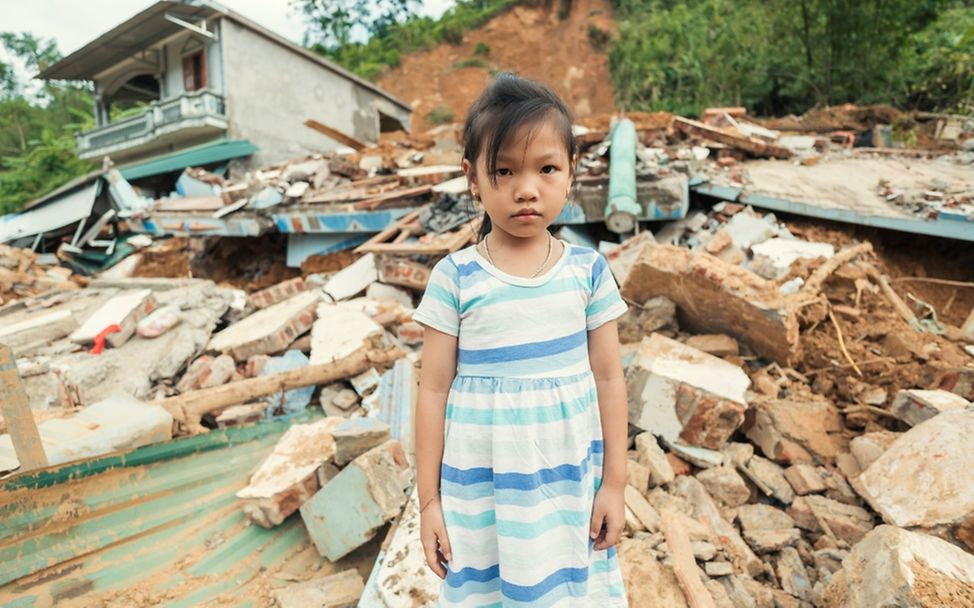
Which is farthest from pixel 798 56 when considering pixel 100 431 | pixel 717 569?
pixel 100 431

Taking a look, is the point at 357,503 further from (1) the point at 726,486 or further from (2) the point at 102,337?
(2) the point at 102,337

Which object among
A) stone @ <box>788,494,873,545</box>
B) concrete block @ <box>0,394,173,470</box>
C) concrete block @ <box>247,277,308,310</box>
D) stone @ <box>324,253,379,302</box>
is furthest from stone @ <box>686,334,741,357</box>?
concrete block @ <box>247,277,308,310</box>

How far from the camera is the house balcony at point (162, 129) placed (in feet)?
40.8

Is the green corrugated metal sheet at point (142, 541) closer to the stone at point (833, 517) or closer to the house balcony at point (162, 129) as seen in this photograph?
the stone at point (833, 517)

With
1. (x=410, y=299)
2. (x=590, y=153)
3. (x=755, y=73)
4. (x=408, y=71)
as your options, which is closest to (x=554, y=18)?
(x=408, y=71)

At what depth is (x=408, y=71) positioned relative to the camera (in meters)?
24.2

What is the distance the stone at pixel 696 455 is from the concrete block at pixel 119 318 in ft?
14.8

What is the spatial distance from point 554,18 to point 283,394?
27.3 m

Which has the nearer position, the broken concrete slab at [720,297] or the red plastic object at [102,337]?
the broken concrete slab at [720,297]

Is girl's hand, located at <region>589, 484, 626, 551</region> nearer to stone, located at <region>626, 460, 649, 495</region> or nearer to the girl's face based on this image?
the girl's face

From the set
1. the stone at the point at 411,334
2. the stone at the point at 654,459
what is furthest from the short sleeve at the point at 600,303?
the stone at the point at 411,334

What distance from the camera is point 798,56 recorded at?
13039 mm

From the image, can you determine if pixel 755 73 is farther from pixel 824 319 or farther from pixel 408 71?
pixel 408 71

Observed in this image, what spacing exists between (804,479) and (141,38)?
1869 cm
